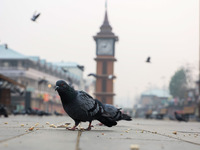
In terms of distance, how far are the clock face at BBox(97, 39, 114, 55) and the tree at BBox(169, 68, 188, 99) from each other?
1812 inches

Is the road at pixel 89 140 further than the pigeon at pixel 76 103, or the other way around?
the pigeon at pixel 76 103

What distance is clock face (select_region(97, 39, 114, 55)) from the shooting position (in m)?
67.7

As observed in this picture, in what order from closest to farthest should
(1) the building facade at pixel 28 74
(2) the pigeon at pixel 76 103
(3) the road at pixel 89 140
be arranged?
(3) the road at pixel 89 140 < (2) the pigeon at pixel 76 103 < (1) the building facade at pixel 28 74

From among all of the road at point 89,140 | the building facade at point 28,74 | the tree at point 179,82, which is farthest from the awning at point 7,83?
the tree at point 179,82

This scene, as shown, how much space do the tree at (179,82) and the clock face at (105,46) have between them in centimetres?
4604

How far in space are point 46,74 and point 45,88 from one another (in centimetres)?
322

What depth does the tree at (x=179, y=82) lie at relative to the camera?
109562 mm

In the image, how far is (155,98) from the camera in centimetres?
16138

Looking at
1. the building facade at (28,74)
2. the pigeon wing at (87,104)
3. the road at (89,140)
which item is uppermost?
the building facade at (28,74)

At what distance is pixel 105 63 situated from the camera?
69562 millimetres

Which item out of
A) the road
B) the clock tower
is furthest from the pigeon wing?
the clock tower

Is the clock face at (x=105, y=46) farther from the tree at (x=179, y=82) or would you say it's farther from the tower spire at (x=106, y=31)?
the tree at (x=179, y=82)

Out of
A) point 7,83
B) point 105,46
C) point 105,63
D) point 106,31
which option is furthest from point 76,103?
point 106,31

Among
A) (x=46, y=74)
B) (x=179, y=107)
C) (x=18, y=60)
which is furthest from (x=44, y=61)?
(x=179, y=107)
